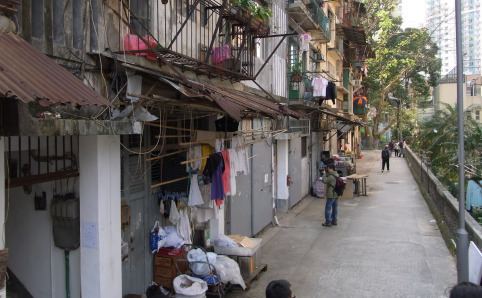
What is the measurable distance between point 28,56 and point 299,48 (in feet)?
48.3

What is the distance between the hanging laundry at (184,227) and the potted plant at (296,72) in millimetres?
9400

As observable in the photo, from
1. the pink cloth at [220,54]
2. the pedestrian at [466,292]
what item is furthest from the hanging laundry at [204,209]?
the pedestrian at [466,292]

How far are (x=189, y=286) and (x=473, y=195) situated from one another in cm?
1007

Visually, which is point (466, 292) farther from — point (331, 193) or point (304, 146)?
point (304, 146)

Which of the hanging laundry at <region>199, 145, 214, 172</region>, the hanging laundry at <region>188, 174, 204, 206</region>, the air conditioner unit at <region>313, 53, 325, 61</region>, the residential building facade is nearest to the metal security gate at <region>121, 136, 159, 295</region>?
the residential building facade

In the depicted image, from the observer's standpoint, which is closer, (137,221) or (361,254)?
(137,221)

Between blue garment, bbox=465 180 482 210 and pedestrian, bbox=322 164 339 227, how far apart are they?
365cm

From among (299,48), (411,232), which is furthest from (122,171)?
(299,48)

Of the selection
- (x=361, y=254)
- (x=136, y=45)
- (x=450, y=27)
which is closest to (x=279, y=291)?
(x=136, y=45)

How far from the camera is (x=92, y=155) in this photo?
612 cm

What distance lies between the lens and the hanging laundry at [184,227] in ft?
27.9

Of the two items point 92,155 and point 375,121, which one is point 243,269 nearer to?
point 92,155

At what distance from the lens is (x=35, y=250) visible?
22.1ft

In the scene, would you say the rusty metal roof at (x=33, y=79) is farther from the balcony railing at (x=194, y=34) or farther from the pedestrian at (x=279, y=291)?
the pedestrian at (x=279, y=291)
